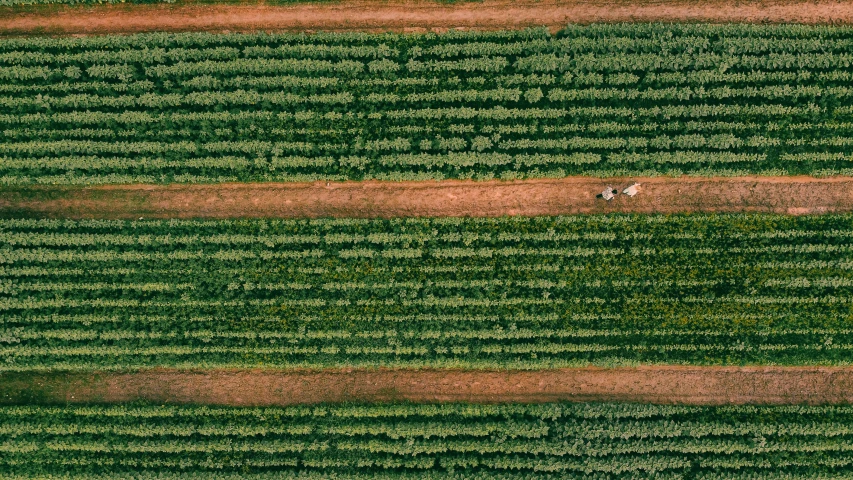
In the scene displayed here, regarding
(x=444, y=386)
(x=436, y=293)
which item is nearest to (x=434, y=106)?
(x=436, y=293)

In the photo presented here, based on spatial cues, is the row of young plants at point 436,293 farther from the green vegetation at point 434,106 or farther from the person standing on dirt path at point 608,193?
the green vegetation at point 434,106

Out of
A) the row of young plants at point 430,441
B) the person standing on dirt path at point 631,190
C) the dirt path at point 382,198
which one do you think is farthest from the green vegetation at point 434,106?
the row of young plants at point 430,441

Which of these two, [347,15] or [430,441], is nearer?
[430,441]

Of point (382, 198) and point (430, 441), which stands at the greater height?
point (382, 198)

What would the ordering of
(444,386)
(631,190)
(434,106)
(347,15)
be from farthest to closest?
(347,15) → (434,106) → (444,386) → (631,190)

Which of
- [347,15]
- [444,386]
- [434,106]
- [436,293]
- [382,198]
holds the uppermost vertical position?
[347,15]

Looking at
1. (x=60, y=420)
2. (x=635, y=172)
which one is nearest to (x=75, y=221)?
(x=60, y=420)

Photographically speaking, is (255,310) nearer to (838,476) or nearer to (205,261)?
(205,261)

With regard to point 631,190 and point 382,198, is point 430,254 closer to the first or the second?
point 382,198
